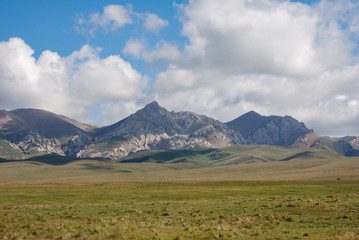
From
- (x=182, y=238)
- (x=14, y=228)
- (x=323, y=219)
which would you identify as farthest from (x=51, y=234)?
(x=323, y=219)

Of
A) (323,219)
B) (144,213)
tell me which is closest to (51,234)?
(144,213)


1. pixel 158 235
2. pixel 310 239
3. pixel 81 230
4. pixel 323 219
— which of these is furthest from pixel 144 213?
pixel 310 239

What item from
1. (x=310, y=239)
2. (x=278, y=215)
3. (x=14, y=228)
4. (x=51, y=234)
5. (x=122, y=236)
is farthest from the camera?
(x=278, y=215)

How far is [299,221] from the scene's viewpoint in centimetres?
3391

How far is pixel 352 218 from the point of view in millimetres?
33656

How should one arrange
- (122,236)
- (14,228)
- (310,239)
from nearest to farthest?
(310,239)
(122,236)
(14,228)

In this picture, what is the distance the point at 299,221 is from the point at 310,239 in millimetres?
9879

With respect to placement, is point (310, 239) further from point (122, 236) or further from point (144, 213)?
point (144, 213)

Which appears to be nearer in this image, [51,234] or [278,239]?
[278,239]

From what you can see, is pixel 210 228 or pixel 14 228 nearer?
pixel 210 228

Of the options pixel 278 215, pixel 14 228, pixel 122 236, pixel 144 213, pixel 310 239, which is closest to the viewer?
pixel 310 239

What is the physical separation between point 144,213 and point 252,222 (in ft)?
51.8

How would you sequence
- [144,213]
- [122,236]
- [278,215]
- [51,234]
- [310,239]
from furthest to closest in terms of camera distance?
[144,213] < [278,215] < [51,234] < [122,236] < [310,239]

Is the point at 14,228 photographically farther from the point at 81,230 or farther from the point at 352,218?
the point at 352,218
